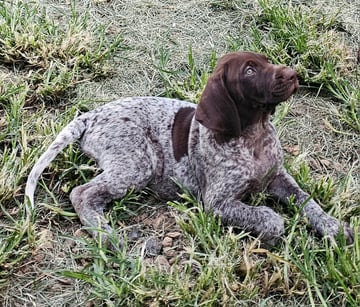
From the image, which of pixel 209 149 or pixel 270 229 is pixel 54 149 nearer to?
pixel 209 149

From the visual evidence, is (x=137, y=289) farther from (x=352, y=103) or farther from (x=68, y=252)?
(x=352, y=103)

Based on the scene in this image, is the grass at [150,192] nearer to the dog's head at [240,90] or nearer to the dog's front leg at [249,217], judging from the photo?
the dog's front leg at [249,217]

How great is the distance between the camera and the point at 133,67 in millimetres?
6184

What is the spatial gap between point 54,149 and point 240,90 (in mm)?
1357

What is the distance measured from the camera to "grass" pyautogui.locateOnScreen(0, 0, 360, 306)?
4148 millimetres

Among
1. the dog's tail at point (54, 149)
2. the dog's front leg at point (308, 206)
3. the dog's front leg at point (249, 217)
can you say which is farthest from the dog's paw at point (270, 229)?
the dog's tail at point (54, 149)

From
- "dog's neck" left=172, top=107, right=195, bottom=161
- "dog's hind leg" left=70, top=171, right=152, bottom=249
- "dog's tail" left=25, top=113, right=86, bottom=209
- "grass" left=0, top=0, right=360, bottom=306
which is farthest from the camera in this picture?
"dog's neck" left=172, top=107, right=195, bottom=161

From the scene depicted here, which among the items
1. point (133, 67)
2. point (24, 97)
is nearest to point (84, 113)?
point (24, 97)

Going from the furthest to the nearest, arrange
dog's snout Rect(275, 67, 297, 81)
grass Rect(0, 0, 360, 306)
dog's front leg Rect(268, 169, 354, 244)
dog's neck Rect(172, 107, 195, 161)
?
dog's neck Rect(172, 107, 195, 161), dog's front leg Rect(268, 169, 354, 244), dog's snout Rect(275, 67, 297, 81), grass Rect(0, 0, 360, 306)

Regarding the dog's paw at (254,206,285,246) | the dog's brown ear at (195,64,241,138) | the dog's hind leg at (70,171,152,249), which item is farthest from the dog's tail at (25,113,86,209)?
the dog's paw at (254,206,285,246)

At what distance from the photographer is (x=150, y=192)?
499cm

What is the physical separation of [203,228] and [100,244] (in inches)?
24.7

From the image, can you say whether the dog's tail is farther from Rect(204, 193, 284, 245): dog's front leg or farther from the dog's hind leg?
Rect(204, 193, 284, 245): dog's front leg

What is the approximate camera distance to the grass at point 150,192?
415 cm
